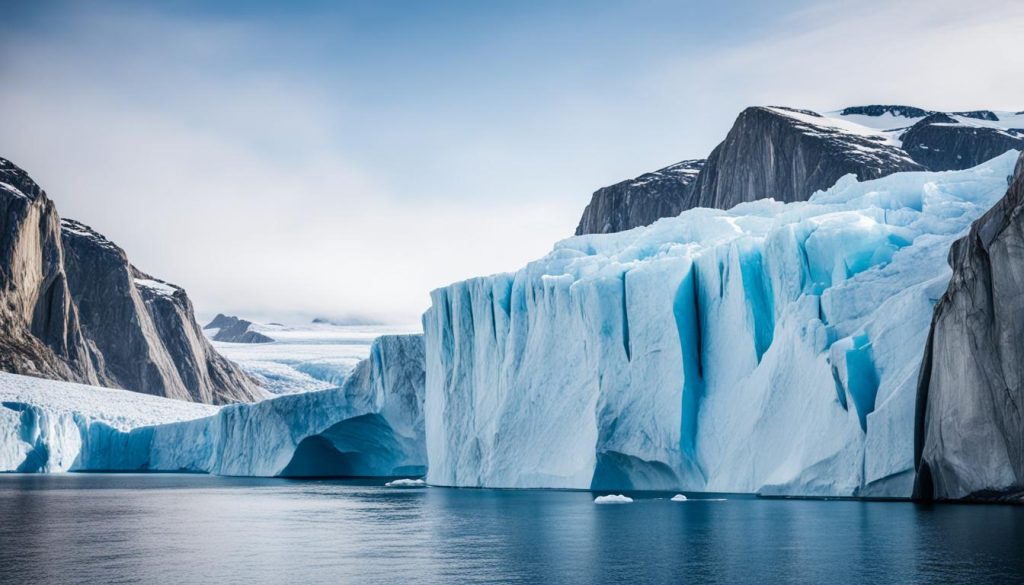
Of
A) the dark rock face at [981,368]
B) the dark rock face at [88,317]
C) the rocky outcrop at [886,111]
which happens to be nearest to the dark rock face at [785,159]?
the rocky outcrop at [886,111]

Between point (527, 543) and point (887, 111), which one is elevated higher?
point (887, 111)

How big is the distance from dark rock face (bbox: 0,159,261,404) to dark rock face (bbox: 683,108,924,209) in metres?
44.3

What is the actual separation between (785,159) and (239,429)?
3482cm

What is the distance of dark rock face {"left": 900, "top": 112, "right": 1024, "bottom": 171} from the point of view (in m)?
60.8

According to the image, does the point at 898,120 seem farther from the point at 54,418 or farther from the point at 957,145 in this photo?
the point at 54,418

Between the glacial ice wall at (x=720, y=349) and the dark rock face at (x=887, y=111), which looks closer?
the glacial ice wall at (x=720, y=349)

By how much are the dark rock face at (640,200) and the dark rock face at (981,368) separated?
54220mm

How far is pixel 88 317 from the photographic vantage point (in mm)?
89000

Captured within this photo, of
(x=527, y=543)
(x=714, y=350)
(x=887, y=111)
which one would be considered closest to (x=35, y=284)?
(x=714, y=350)

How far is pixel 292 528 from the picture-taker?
17.2 m

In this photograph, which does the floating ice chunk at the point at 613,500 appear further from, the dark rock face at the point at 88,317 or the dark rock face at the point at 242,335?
the dark rock face at the point at 242,335

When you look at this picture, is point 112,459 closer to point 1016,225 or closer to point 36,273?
point 36,273

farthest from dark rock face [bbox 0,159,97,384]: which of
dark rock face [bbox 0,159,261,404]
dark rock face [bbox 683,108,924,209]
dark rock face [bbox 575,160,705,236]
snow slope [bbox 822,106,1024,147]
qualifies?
snow slope [bbox 822,106,1024,147]

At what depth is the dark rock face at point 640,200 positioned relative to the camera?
73188mm
